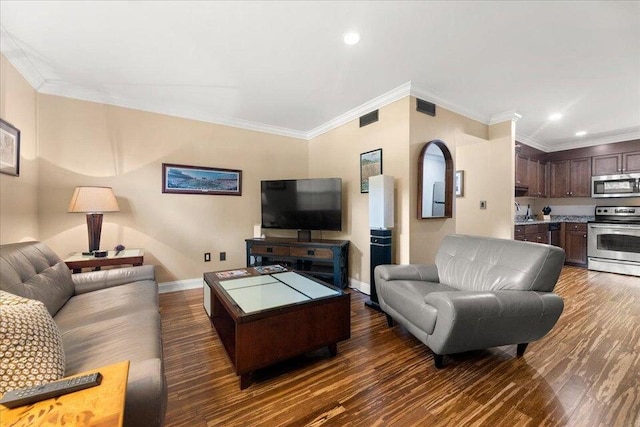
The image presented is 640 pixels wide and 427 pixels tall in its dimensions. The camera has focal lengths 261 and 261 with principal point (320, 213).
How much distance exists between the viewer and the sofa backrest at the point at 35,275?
1.45 meters

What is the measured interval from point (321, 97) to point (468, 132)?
6.60 feet

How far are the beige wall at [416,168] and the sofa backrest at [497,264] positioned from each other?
15.7 inches

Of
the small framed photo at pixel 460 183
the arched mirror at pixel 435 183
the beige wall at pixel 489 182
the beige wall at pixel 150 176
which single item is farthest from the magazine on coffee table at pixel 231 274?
the small framed photo at pixel 460 183

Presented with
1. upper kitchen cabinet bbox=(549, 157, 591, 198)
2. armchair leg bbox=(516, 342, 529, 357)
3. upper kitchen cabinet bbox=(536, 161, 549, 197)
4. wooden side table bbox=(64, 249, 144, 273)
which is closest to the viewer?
armchair leg bbox=(516, 342, 529, 357)

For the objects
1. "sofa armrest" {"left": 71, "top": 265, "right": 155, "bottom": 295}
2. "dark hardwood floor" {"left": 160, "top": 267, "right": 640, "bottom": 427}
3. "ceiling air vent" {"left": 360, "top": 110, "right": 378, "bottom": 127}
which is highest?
"ceiling air vent" {"left": 360, "top": 110, "right": 378, "bottom": 127}

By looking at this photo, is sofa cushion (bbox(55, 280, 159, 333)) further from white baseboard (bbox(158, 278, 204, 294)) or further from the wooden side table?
white baseboard (bbox(158, 278, 204, 294))

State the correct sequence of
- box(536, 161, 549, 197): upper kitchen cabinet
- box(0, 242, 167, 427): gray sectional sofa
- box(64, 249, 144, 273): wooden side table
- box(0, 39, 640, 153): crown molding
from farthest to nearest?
1. box(536, 161, 549, 197): upper kitchen cabinet
2. box(64, 249, 144, 273): wooden side table
3. box(0, 39, 640, 153): crown molding
4. box(0, 242, 167, 427): gray sectional sofa

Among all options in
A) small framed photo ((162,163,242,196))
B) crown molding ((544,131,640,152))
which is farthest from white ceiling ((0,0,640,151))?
crown molding ((544,131,640,152))

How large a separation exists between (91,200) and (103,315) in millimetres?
1463

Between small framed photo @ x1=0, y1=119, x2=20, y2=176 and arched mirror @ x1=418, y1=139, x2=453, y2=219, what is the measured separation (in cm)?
370

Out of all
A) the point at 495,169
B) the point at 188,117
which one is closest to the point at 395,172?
the point at 495,169

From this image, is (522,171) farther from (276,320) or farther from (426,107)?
(276,320)

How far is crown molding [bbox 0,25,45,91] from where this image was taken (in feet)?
6.53

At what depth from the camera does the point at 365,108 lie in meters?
3.26
